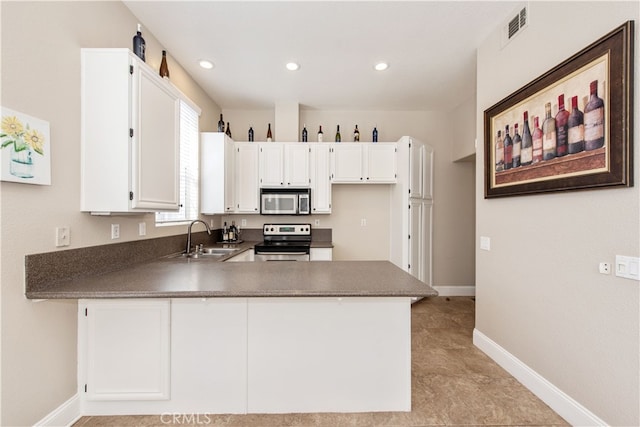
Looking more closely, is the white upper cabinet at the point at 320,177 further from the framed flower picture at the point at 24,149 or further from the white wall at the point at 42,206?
the framed flower picture at the point at 24,149

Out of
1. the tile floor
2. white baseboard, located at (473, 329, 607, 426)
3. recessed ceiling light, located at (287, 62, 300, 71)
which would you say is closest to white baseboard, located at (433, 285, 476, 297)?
the tile floor

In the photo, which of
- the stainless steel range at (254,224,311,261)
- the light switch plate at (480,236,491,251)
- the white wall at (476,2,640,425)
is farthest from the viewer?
the stainless steel range at (254,224,311,261)

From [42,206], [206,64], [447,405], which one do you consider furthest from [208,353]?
[206,64]

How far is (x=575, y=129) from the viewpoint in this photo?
1.68 m

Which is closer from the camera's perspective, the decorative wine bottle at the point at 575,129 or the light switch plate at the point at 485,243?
the decorative wine bottle at the point at 575,129

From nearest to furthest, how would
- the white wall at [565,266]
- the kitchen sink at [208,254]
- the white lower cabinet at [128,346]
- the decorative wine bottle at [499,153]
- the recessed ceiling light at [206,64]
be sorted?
1. the white wall at [565,266]
2. the white lower cabinet at [128,346]
3. the decorative wine bottle at [499,153]
4. the kitchen sink at [208,254]
5. the recessed ceiling light at [206,64]

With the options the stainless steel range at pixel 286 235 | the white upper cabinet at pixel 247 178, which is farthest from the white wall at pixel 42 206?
the stainless steel range at pixel 286 235

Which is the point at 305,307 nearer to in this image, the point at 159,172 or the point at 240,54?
the point at 159,172

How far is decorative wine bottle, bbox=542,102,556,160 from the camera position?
184cm

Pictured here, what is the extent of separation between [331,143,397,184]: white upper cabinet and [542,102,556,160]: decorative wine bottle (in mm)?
2194

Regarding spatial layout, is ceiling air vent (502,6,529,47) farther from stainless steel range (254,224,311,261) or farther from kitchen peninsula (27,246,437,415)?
stainless steel range (254,224,311,261)

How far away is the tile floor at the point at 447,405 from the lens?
1.73 meters

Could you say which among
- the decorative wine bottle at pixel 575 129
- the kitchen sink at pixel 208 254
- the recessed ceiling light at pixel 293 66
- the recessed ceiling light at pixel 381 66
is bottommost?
the kitchen sink at pixel 208 254

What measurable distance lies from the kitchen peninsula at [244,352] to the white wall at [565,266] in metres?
1.04
